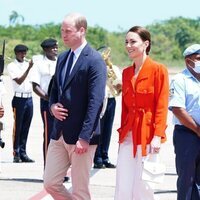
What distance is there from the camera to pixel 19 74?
47.3 ft

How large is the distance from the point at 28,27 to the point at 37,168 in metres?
80.1

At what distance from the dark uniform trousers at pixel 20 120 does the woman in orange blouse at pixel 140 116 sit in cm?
577

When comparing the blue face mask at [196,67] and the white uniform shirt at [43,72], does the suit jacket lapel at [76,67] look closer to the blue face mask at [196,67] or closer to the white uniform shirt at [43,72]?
the blue face mask at [196,67]

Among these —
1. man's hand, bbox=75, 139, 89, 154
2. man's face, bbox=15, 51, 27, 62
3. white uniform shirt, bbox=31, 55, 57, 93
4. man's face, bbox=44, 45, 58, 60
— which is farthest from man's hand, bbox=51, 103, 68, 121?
man's face, bbox=15, 51, 27, 62

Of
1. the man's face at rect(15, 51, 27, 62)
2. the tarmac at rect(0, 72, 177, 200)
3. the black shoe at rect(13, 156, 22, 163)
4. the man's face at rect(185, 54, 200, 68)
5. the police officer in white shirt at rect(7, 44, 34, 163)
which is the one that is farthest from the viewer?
the man's face at rect(15, 51, 27, 62)

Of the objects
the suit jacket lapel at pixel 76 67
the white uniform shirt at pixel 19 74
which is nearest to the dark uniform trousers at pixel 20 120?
the white uniform shirt at pixel 19 74

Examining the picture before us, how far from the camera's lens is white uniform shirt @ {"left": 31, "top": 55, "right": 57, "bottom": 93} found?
476 inches

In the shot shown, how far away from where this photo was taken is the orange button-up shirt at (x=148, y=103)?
8.54 m

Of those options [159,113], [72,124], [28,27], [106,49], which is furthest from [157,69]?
[28,27]

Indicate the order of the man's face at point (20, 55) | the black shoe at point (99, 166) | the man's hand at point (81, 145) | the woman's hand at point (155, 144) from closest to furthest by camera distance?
1. the man's hand at point (81, 145)
2. the woman's hand at point (155, 144)
3. the black shoe at point (99, 166)
4. the man's face at point (20, 55)

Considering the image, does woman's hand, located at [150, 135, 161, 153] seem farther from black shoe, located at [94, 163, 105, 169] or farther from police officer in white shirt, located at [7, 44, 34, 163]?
police officer in white shirt, located at [7, 44, 34, 163]

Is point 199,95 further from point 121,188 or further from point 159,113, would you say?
point 121,188

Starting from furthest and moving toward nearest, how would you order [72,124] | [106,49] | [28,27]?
1. [28,27]
2. [106,49]
3. [72,124]

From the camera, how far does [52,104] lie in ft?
28.1
